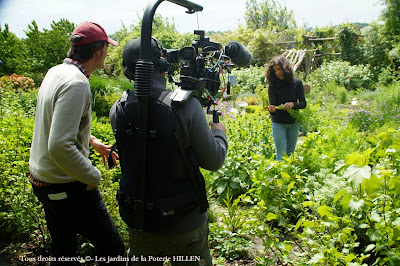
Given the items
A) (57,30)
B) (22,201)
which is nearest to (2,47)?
(57,30)

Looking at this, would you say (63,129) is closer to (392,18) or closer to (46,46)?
(46,46)

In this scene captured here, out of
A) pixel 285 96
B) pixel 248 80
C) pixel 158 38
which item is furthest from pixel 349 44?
pixel 285 96

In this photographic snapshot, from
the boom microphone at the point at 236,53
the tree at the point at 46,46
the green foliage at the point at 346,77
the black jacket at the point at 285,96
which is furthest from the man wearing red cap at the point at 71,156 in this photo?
the green foliage at the point at 346,77

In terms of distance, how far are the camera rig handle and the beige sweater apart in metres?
0.37

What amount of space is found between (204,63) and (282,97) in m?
2.43

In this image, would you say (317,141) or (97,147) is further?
(317,141)

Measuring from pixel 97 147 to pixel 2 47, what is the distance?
1169 cm

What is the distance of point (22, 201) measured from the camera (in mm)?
2693

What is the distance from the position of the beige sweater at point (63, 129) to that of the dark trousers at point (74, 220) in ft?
0.29

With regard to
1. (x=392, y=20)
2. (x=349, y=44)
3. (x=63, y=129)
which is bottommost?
(x=63, y=129)

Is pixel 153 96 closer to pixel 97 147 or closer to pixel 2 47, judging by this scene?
pixel 97 147

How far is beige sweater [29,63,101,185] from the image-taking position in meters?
1.58

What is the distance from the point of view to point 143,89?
141 cm

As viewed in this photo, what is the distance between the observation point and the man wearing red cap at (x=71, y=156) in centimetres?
160
